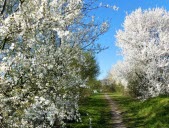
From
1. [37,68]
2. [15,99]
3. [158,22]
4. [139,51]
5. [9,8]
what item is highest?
[158,22]

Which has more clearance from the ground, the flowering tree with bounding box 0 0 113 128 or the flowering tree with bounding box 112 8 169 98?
the flowering tree with bounding box 112 8 169 98

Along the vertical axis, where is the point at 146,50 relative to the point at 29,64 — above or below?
above

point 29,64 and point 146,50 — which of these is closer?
point 29,64

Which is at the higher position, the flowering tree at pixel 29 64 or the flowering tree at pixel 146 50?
the flowering tree at pixel 146 50

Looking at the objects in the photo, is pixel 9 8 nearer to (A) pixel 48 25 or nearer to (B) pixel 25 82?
(A) pixel 48 25

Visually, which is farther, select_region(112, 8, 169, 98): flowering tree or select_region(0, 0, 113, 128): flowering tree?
select_region(112, 8, 169, 98): flowering tree

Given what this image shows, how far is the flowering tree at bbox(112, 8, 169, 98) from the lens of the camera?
42.9 metres

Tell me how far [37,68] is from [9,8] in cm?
331

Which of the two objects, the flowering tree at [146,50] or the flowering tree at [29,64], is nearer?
the flowering tree at [29,64]

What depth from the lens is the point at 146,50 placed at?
45594 millimetres

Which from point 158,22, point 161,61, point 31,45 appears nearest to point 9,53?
point 31,45

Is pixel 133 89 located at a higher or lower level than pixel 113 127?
higher

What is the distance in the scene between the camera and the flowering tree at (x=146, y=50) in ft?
141

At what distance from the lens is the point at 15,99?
9305mm
